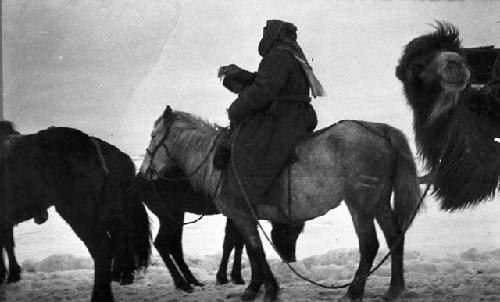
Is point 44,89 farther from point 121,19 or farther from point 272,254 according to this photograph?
point 272,254

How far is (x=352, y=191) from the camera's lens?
4094 millimetres

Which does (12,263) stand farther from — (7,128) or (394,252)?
(394,252)

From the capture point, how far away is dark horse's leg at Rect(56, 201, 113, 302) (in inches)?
170

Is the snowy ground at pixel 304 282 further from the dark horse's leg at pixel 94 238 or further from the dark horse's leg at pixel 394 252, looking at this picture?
the dark horse's leg at pixel 94 238

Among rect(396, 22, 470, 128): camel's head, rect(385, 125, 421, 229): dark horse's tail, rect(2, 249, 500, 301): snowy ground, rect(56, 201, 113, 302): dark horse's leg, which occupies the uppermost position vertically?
rect(396, 22, 470, 128): camel's head

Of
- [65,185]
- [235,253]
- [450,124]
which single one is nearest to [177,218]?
[235,253]

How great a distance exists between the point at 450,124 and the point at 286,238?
2.28m

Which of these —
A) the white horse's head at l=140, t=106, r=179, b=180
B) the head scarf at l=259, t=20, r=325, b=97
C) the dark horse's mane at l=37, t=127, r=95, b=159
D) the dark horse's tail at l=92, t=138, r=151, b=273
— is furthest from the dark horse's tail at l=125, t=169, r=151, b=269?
the head scarf at l=259, t=20, r=325, b=97

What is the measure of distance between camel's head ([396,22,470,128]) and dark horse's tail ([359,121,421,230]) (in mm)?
187

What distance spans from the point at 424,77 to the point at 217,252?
10.7 ft

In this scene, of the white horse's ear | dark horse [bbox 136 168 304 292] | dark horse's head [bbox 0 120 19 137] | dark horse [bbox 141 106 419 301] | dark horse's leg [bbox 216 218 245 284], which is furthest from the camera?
dark horse's leg [bbox 216 218 245 284]

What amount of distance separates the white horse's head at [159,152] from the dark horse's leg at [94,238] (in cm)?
95

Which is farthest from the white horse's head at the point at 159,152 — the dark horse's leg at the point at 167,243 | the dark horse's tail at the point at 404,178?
the dark horse's tail at the point at 404,178

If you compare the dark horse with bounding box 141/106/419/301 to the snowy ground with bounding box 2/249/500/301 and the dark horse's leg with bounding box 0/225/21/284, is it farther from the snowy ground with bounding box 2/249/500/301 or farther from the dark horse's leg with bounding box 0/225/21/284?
the dark horse's leg with bounding box 0/225/21/284
